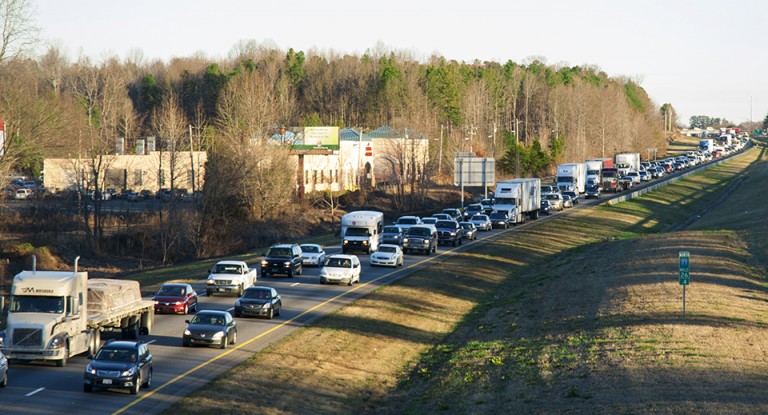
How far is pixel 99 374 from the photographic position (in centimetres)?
2583

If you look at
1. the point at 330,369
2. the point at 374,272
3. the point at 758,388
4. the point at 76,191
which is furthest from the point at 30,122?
the point at 758,388

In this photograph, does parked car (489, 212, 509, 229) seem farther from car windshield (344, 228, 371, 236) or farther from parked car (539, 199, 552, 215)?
car windshield (344, 228, 371, 236)

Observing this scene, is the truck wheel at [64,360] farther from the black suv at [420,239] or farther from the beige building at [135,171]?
→ the beige building at [135,171]

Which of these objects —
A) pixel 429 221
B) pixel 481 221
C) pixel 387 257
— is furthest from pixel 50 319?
pixel 481 221

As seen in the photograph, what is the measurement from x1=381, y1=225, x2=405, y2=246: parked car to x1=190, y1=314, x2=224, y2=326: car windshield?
120 ft

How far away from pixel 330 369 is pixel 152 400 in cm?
833

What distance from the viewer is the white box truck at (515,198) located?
88125mm

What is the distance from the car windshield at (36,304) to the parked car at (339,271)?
23.9 meters

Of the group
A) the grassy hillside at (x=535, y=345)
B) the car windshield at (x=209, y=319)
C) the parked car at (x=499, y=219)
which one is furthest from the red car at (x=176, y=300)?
the parked car at (x=499, y=219)

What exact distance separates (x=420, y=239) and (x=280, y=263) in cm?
1664

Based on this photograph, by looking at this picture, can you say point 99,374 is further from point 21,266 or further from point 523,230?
point 523,230

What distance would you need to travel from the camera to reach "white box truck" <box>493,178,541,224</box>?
88125 millimetres

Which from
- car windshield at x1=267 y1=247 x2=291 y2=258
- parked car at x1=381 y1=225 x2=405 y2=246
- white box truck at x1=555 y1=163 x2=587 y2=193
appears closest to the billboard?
white box truck at x1=555 y1=163 x2=587 y2=193

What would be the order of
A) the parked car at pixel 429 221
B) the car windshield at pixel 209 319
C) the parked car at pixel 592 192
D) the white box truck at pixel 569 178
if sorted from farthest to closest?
the parked car at pixel 592 192 < the white box truck at pixel 569 178 < the parked car at pixel 429 221 < the car windshield at pixel 209 319
